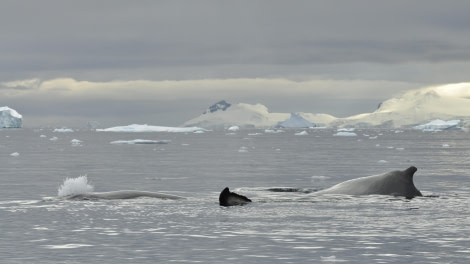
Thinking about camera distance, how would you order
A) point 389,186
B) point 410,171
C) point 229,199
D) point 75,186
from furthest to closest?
point 75,186 < point 389,186 < point 410,171 < point 229,199

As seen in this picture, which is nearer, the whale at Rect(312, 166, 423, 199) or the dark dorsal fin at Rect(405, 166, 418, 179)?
the dark dorsal fin at Rect(405, 166, 418, 179)

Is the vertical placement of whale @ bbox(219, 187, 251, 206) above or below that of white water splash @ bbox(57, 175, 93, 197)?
below

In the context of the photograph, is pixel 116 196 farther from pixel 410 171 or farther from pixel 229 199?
pixel 410 171

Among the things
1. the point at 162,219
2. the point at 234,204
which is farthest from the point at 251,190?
the point at 162,219

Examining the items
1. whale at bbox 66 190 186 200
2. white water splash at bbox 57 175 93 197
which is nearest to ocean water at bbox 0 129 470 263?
whale at bbox 66 190 186 200

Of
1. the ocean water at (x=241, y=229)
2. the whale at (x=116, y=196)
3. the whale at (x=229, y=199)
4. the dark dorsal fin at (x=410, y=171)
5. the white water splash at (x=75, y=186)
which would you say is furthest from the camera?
the white water splash at (x=75, y=186)

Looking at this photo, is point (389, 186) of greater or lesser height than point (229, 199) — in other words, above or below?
above

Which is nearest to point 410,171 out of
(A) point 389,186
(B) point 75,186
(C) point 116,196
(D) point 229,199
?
(A) point 389,186

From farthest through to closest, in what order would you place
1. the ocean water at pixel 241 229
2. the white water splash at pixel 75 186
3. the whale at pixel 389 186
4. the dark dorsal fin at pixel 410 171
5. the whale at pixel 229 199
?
the white water splash at pixel 75 186
the whale at pixel 389 186
the dark dorsal fin at pixel 410 171
the whale at pixel 229 199
the ocean water at pixel 241 229

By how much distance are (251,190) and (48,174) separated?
1889 centimetres

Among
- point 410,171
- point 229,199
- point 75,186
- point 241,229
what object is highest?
point 410,171

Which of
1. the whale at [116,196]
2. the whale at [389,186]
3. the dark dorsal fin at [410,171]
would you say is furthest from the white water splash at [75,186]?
the dark dorsal fin at [410,171]

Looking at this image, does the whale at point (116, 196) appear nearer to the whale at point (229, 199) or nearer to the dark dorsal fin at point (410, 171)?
the whale at point (229, 199)

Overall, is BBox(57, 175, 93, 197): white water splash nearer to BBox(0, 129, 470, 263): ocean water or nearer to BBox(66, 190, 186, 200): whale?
BBox(0, 129, 470, 263): ocean water
